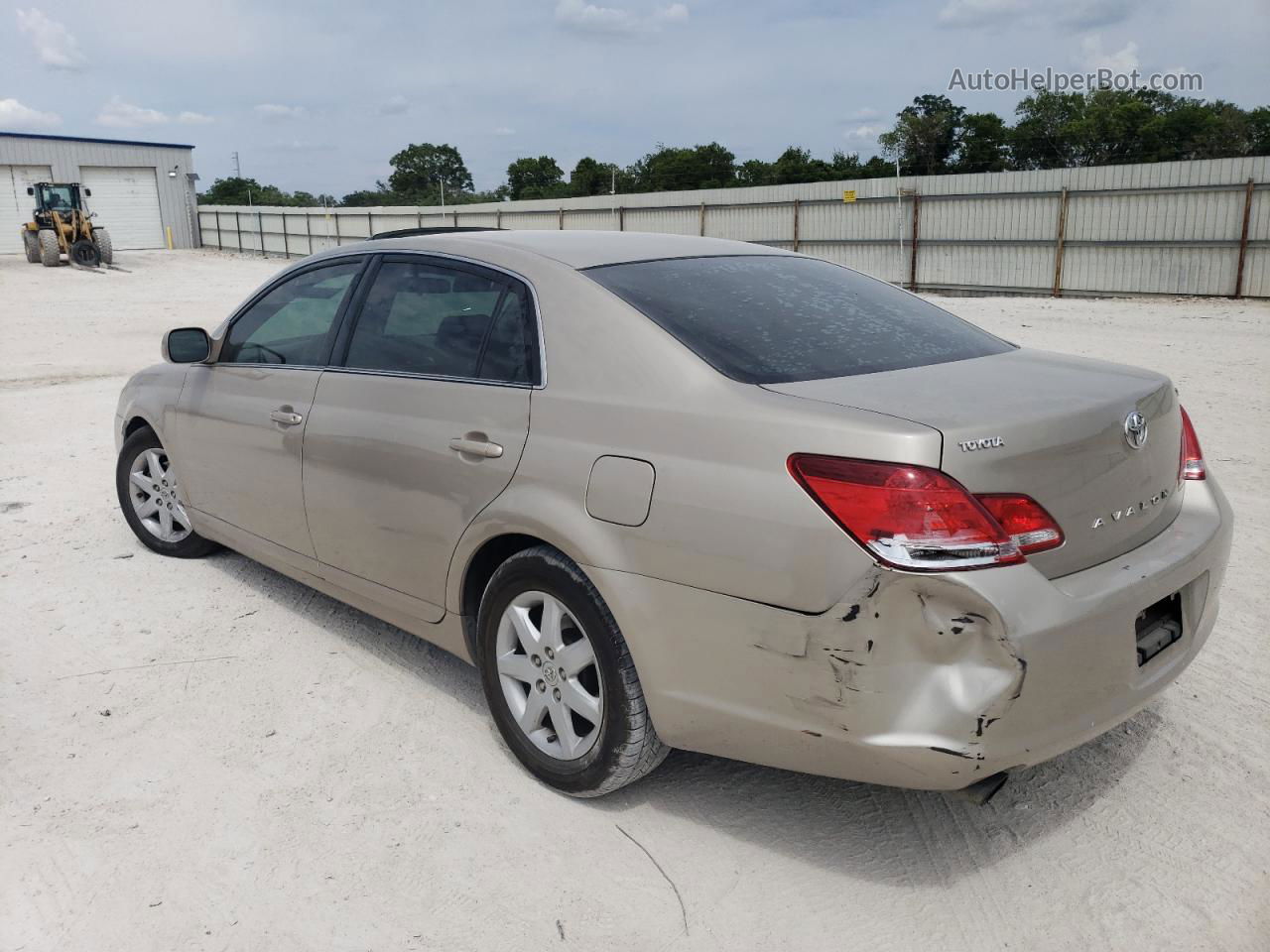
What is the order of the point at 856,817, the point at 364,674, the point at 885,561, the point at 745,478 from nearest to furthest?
the point at 885,561, the point at 745,478, the point at 856,817, the point at 364,674

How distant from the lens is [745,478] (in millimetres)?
2344

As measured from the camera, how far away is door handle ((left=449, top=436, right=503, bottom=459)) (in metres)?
2.92

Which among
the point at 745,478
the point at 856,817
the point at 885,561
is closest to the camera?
the point at 885,561

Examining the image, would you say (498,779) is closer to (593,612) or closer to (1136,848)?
(593,612)

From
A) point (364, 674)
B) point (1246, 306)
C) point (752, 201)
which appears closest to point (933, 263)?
point (752, 201)

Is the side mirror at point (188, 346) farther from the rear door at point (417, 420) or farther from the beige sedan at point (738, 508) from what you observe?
the rear door at point (417, 420)

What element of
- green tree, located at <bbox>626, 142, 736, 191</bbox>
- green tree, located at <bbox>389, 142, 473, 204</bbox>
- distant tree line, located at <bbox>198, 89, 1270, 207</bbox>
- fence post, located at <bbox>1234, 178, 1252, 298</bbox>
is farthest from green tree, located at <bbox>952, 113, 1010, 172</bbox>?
green tree, located at <bbox>389, 142, 473, 204</bbox>

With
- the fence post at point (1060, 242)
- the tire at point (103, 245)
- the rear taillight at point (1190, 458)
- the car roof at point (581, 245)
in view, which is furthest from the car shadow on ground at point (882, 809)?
the tire at point (103, 245)

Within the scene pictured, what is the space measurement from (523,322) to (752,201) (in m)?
23.5

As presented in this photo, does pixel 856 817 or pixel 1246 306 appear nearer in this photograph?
pixel 856 817

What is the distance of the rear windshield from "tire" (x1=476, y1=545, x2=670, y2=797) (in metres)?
0.73

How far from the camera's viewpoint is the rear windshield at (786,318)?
2695 mm

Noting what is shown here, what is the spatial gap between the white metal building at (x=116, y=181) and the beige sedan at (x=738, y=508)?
44937 mm

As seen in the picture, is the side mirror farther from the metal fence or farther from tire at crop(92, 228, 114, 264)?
tire at crop(92, 228, 114, 264)
